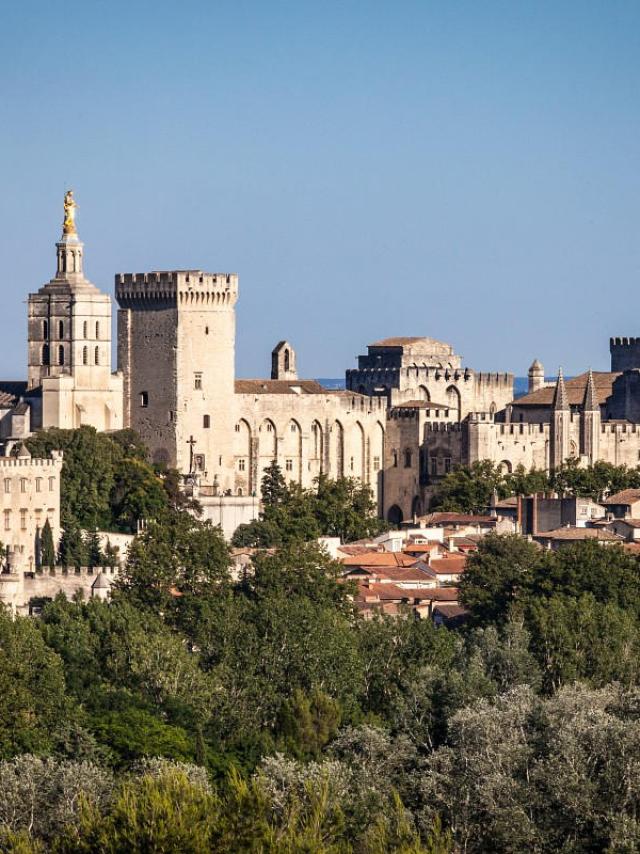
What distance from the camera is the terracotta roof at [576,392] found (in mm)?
131250

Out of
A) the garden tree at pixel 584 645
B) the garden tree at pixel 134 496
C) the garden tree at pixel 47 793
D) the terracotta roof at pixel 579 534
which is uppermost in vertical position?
the garden tree at pixel 134 496

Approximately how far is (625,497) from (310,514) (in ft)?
34.0

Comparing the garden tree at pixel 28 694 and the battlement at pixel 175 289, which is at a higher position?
the battlement at pixel 175 289

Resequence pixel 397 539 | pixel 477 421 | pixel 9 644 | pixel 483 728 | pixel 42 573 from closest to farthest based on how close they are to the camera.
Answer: pixel 483 728
pixel 9 644
pixel 42 573
pixel 397 539
pixel 477 421

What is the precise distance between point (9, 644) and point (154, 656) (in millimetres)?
3111

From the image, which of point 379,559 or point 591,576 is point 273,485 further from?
point 591,576

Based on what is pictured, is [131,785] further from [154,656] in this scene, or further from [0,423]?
[0,423]

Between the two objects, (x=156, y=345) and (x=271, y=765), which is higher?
(x=156, y=345)

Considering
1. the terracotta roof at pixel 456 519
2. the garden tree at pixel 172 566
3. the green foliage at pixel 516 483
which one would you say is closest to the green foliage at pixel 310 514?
the terracotta roof at pixel 456 519

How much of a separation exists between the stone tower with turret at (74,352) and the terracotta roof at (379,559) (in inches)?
730

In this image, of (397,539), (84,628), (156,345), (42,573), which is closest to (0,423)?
(156,345)

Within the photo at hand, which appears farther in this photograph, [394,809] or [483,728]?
[483,728]

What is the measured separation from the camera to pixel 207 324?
117 m

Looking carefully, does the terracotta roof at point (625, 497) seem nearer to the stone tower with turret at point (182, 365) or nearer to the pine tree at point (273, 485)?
the pine tree at point (273, 485)
